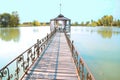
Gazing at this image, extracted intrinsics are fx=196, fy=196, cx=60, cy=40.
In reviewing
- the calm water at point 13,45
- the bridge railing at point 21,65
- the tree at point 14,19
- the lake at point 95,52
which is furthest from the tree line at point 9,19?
the bridge railing at point 21,65

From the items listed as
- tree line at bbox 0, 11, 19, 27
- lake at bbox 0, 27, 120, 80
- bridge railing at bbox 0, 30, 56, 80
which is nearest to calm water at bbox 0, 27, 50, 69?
lake at bbox 0, 27, 120, 80

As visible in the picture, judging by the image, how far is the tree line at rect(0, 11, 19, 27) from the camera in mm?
77812

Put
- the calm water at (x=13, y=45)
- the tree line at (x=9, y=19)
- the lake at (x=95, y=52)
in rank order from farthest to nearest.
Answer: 1. the tree line at (x=9, y=19)
2. the calm water at (x=13, y=45)
3. the lake at (x=95, y=52)

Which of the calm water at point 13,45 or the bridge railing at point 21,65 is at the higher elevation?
the bridge railing at point 21,65

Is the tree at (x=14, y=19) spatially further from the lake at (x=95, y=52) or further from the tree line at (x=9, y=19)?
the lake at (x=95, y=52)

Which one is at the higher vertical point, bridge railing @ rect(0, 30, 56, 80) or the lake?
bridge railing @ rect(0, 30, 56, 80)

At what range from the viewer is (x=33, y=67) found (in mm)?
7340

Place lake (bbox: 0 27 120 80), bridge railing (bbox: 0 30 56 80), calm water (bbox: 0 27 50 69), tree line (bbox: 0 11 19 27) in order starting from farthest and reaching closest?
tree line (bbox: 0 11 19 27) < calm water (bbox: 0 27 50 69) < lake (bbox: 0 27 120 80) < bridge railing (bbox: 0 30 56 80)

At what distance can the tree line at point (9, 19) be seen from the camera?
77812 mm

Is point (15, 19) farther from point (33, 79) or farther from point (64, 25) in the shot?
point (33, 79)

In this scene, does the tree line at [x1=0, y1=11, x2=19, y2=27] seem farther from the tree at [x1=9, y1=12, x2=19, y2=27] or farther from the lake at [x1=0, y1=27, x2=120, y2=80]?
the lake at [x1=0, y1=27, x2=120, y2=80]

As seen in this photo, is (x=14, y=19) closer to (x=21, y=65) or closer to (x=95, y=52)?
(x=95, y=52)

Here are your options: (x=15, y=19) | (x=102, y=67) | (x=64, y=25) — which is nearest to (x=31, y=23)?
(x=15, y=19)

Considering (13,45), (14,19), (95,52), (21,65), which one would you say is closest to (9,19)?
(14,19)
